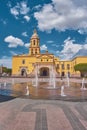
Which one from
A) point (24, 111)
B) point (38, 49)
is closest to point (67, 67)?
point (38, 49)

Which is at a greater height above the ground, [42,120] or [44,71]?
[44,71]

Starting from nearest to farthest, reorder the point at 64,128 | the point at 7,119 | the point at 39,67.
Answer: the point at 64,128
the point at 7,119
the point at 39,67

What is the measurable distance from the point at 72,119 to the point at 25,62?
66.2 metres

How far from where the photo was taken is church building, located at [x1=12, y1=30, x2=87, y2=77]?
224 feet

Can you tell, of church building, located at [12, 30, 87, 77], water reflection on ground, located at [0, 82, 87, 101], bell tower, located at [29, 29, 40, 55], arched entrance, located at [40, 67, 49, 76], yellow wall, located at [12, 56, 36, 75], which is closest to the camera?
water reflection on ground, located at [0, 82, 87, 101]

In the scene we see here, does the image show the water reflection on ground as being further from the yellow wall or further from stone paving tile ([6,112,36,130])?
the yellow wall

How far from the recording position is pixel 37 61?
6850cm

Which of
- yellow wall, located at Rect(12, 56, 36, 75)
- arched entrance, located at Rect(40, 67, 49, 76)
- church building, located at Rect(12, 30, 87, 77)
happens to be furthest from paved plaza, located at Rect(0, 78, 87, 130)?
yellow wall, located at Rect(12, 56, 36, 75)

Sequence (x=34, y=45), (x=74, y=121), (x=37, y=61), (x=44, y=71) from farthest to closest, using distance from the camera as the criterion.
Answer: (x=34, y=45), (x=44, y=71), (x=37, y=61), (x=74, y=121)

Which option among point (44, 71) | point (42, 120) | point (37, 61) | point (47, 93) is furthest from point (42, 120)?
point (44, 71)

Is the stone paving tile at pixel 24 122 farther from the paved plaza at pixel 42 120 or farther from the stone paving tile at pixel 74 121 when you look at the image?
the stone paving tile at pixel 74 121

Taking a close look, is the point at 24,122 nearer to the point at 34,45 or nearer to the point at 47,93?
the point at 47,93

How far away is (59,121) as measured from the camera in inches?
248

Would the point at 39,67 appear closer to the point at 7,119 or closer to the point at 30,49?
the point at 30,49
